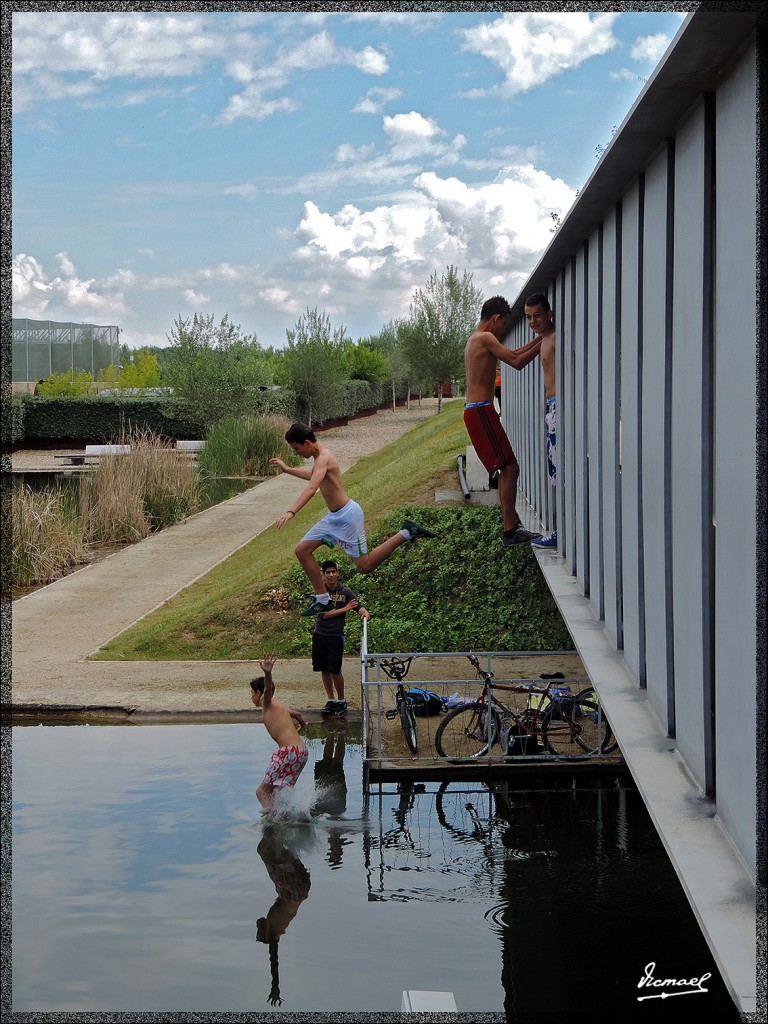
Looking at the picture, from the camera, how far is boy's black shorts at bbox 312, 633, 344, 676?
10.7m

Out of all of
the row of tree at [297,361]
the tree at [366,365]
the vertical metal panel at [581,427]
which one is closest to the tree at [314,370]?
the row of tree at [297,361]

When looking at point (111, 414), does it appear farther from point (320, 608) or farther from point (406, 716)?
point (406, 716)

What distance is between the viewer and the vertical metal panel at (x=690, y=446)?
3.84 m

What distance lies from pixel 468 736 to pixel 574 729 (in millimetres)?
911

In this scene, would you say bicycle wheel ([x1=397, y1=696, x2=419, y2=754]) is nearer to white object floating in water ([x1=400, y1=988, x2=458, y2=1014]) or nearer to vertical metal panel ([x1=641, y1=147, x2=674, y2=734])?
vertical metal panel ([x1=641, y1=147, x2=674, y2=734])

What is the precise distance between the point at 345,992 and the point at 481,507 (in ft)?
35.0

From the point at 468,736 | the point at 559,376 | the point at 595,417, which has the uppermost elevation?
the point at 559,376

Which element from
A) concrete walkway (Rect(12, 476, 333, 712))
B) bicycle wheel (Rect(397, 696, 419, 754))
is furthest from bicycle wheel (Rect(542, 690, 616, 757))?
concrete walkway (Rect(12, 476, 333, 712))

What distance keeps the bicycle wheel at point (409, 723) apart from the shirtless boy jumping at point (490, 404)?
1.91 metres

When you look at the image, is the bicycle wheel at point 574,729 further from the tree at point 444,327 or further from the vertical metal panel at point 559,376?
the tree at point 444,327

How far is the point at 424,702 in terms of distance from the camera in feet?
33.2

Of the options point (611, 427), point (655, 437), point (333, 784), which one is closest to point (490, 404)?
point (611, 427)

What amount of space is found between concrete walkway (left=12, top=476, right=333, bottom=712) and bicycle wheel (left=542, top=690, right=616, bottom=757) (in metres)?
3.42

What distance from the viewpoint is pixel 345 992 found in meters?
5.75
